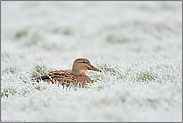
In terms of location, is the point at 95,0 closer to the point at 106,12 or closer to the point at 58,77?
the point at 106,12

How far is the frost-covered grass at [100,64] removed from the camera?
2.49 meters

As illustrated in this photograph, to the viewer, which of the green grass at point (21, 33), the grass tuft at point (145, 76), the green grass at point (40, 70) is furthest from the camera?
the green grass at point (21, 33)

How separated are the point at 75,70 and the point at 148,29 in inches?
225

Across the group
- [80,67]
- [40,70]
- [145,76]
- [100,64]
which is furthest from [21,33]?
[145,76]

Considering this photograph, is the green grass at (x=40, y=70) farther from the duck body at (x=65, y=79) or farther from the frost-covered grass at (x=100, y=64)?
the duck body at (x=65, y=79)

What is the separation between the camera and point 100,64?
466 cm

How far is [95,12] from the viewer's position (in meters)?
14.0

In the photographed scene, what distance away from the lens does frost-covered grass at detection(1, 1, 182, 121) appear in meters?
2.49

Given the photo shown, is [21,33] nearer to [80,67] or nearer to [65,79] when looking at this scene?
[80,67]

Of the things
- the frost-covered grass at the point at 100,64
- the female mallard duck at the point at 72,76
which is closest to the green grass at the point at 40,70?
the frost-covered grass at the point at 100,64

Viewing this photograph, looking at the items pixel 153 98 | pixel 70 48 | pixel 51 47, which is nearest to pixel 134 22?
pixel 70 48

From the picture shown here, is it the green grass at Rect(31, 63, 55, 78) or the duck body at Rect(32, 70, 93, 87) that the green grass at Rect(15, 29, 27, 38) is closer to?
the green grass at Rect(31, 63, 55, 78)

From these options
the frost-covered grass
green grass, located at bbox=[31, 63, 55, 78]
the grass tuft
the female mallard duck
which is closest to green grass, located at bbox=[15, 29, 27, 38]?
the frost-covered grass

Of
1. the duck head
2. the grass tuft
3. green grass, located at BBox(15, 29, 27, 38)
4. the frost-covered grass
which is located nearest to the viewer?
the frost-covered grass
